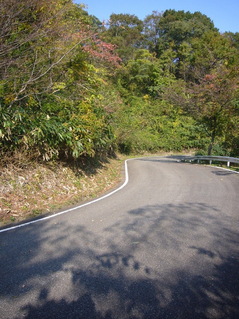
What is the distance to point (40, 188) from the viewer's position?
29.0ft

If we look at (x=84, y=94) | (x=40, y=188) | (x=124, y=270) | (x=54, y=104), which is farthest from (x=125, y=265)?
(x=84, y=94)

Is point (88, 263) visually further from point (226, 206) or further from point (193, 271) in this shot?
point (226, 206)

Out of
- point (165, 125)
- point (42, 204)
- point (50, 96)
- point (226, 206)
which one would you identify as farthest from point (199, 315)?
point (165, 125)

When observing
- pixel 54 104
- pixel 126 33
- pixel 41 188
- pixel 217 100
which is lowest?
pixel 41 188

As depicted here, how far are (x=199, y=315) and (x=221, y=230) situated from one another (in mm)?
2776

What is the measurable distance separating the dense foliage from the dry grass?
2.01ft

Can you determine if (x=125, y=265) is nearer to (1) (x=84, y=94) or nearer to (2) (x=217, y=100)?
(1) (x=84, y=94)

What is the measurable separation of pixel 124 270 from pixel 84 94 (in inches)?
380

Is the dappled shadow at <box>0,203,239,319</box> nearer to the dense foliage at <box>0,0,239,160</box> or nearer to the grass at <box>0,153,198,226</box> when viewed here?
the grass at <box>0,153,198,226</box>

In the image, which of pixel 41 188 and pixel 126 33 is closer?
pixel 41 188

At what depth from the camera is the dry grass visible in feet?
24.2

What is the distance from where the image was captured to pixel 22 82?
851cm

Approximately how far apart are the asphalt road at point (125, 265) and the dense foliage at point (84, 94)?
3.78m

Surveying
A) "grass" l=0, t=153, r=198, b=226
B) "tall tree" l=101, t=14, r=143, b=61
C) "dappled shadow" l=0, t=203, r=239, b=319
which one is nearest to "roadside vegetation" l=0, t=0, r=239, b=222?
"grass" l=0, t=153, r=198, b=226
